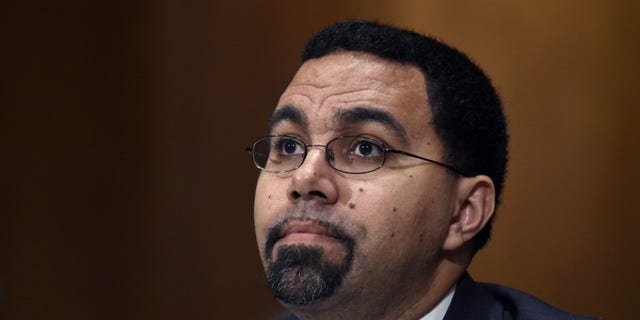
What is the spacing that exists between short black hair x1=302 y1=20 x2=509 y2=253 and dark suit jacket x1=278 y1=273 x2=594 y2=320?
0.11m

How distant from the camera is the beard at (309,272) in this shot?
1684 mm

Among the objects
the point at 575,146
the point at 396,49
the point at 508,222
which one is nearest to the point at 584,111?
the point at 575,146

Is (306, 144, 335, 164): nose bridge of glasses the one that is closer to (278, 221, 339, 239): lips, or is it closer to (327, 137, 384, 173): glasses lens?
(327, 137, 384, 173): glasses lens

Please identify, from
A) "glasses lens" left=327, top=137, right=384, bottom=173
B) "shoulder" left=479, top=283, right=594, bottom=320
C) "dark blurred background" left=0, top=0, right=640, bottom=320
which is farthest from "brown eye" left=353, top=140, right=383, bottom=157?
"dark blurred background" left=0, top=0, right=640, bottom=320

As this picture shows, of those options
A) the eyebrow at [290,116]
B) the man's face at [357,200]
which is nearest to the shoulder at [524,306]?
the man's face at [357,200]

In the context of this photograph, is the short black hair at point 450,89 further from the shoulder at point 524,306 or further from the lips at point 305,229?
the lips at point 305,229

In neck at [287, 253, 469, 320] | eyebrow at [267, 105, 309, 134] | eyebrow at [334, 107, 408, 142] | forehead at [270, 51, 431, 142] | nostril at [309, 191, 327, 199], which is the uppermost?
forehead at [270, 51, 431, 142]

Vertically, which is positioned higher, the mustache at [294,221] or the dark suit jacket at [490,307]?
the mustache at [294,221]

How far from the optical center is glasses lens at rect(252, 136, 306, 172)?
1.84 m

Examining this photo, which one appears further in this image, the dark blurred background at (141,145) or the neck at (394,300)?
the dark blurred background at (141,145)

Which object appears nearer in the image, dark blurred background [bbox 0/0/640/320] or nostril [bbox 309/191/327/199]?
nostril [bbox 309/191/327/199]

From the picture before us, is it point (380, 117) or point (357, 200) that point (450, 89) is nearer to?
point (380, 117)

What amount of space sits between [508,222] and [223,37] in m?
1.16

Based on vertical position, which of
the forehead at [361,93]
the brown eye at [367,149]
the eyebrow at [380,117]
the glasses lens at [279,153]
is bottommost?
the glasses lens at [279,153]
